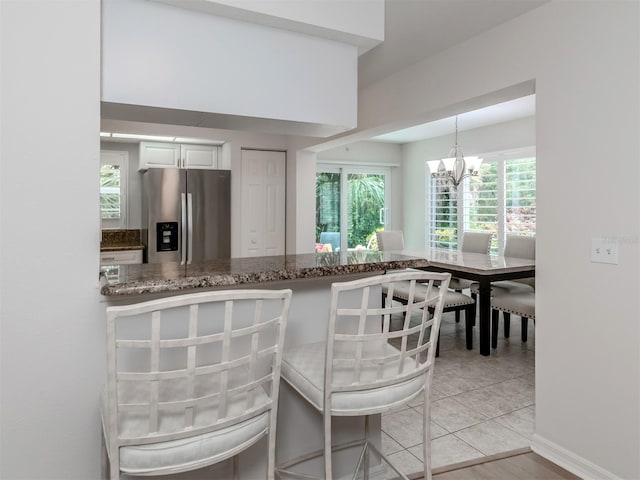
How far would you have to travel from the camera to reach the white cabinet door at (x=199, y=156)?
470 cm

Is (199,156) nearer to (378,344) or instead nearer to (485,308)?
(485,308)

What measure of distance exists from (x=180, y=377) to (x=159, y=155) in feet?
12.9

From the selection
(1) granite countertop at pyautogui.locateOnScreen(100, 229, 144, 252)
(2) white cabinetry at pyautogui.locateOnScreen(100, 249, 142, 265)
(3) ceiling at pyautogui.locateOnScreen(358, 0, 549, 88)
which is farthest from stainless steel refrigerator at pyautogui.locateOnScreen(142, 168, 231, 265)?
(3) ceiling at pyautogui.locateOnScreen(358, 0, 549, 88)

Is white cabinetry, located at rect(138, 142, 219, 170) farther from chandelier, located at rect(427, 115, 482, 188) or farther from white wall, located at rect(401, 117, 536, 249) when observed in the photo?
white wall, located at rect(401, 117, 536, 249)

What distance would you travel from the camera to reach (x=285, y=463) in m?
1.84

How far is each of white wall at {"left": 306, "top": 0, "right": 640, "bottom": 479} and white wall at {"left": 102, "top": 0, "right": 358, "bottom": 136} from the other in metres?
1.01

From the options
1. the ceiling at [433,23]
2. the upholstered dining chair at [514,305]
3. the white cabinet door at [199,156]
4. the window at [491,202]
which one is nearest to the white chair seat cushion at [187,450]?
the ceiling at [433,23]

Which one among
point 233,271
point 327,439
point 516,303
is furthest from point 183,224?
point 327,439

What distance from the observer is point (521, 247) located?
4531mm
